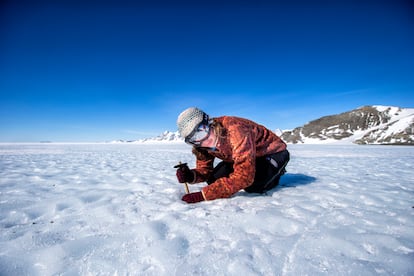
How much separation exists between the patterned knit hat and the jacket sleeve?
1.31ft

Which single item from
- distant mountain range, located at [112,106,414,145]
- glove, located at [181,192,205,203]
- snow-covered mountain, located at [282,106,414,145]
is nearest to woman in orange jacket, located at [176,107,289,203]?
glove, located at [181,192,205,203]

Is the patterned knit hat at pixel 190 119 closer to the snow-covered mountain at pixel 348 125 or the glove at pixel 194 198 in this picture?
the glove at pixel 194 198

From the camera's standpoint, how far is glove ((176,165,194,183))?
Answer: 2.99m

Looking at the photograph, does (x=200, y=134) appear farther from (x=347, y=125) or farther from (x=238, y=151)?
(x=347, y=125)

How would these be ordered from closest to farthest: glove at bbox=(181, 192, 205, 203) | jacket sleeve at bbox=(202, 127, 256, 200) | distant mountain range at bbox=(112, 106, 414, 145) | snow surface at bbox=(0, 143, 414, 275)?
snow surface at bbox=(0, 143, 414, 275) → jacket sleeve at bbox=(202, 127, 256, 200) → glove at bbox=(181, 192, 205, 203) → distant mountain range at bbox=(112, 106, 414, 145)

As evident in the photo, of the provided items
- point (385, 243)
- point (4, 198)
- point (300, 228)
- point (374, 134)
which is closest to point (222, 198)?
point (300, 228)

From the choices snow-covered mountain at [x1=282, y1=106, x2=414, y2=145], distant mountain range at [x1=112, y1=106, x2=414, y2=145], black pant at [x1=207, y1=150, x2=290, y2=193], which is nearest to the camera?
black pant at [x1=207, y1=150, x2=290, y2=193]

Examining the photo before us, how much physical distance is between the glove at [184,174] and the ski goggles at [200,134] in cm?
67

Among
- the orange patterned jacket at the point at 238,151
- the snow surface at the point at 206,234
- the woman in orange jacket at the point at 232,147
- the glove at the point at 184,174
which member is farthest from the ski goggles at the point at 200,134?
the snow surface at the point at 206,234

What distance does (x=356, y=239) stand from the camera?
1662 mm

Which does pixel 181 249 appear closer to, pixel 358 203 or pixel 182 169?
pixel 182 169

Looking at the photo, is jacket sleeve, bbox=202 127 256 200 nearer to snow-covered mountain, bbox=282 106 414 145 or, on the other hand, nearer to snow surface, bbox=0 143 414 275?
snow surface, bbox=0 143 414 275

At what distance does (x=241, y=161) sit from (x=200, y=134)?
1.81ft

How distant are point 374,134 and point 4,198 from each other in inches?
2990
